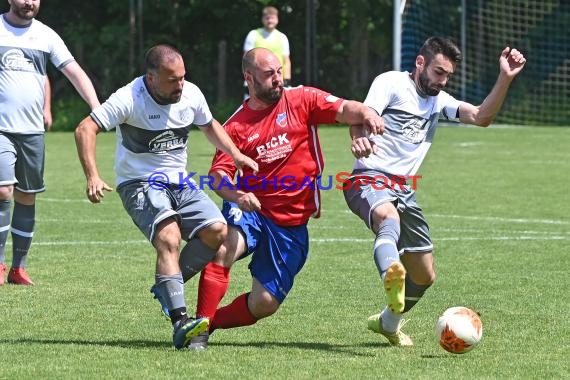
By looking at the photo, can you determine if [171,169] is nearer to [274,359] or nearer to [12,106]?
[274,359]

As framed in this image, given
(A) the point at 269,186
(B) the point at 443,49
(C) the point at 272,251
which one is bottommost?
(C) the point at 272,251

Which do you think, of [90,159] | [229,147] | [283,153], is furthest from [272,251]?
[90,159]

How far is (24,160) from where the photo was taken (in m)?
9.49

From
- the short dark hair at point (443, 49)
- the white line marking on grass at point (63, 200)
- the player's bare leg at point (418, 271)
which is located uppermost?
the short dark hair at point (443, 49)

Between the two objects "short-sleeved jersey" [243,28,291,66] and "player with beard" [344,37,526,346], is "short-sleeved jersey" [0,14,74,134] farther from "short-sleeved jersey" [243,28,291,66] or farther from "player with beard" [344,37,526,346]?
"short-sleeved jersey" [243,28,291,66]

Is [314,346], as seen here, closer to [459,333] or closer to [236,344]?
[236,344]

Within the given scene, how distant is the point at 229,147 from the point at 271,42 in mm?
14179

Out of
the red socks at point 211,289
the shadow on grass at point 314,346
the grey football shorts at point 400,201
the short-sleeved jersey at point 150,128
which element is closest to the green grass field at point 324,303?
the shadow on grass at point 314,346

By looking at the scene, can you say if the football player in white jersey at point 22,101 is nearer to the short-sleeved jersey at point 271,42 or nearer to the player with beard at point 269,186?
the player with beard at point 269,186

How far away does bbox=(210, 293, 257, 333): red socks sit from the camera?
7.27 metres

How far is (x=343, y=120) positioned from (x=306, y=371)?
5.35ft

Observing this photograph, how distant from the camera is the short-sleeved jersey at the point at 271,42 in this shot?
2089cm

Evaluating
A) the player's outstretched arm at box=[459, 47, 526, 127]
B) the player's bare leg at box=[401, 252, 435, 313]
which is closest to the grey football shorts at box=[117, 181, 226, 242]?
the player's bare leg at box=[401, 252, 435, 313]

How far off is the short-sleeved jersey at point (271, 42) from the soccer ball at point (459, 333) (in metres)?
14.5
